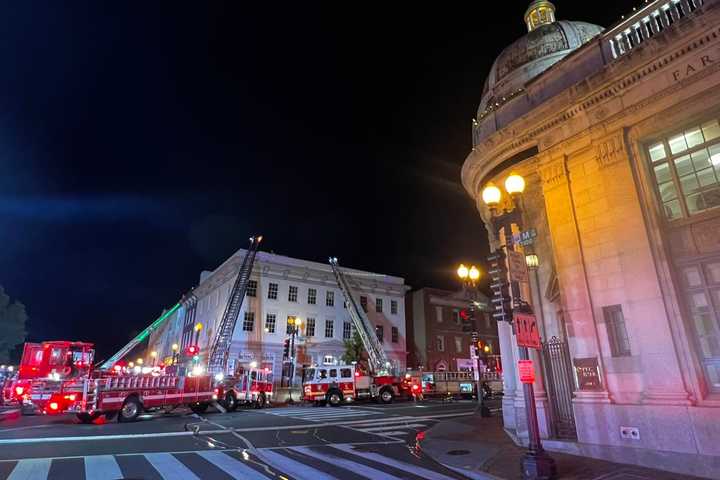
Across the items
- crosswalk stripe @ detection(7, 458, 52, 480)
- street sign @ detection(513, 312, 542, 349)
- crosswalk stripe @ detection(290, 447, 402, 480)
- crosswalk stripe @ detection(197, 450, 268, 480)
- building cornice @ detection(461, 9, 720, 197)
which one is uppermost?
building cornice @ detection(461, 9, 720, 197)

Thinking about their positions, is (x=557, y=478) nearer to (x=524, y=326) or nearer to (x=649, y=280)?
(x=524, y=326)

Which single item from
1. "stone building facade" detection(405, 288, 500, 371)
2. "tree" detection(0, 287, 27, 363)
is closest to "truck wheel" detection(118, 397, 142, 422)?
"stone building facade" detection(405, 288, 500, 371)

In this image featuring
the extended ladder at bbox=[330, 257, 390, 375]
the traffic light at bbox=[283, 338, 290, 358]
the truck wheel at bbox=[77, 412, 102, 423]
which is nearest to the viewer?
the truck wheel at bbox=[77, 412, 102, 423]

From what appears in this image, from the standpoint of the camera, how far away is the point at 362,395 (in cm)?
2678

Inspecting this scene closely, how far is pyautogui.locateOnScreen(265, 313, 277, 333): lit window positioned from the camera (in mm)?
40562

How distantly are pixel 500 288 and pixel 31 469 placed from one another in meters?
9.97

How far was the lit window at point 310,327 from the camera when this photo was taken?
139 feet

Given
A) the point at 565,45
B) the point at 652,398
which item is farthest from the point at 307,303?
the point at 652,398

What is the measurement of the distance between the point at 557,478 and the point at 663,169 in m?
7.55

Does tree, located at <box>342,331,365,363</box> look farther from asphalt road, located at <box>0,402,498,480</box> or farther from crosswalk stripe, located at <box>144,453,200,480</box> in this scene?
crosswalk stripe, located at <box>144,453,200,480</box>

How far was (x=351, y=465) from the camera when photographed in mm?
8484

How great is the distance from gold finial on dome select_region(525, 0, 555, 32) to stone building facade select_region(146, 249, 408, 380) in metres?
30.8

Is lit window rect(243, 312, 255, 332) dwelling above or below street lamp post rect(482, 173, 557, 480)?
above

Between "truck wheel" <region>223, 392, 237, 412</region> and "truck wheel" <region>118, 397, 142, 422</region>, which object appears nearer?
"truck wheel" <region>118, 397, 142, 422</region>
